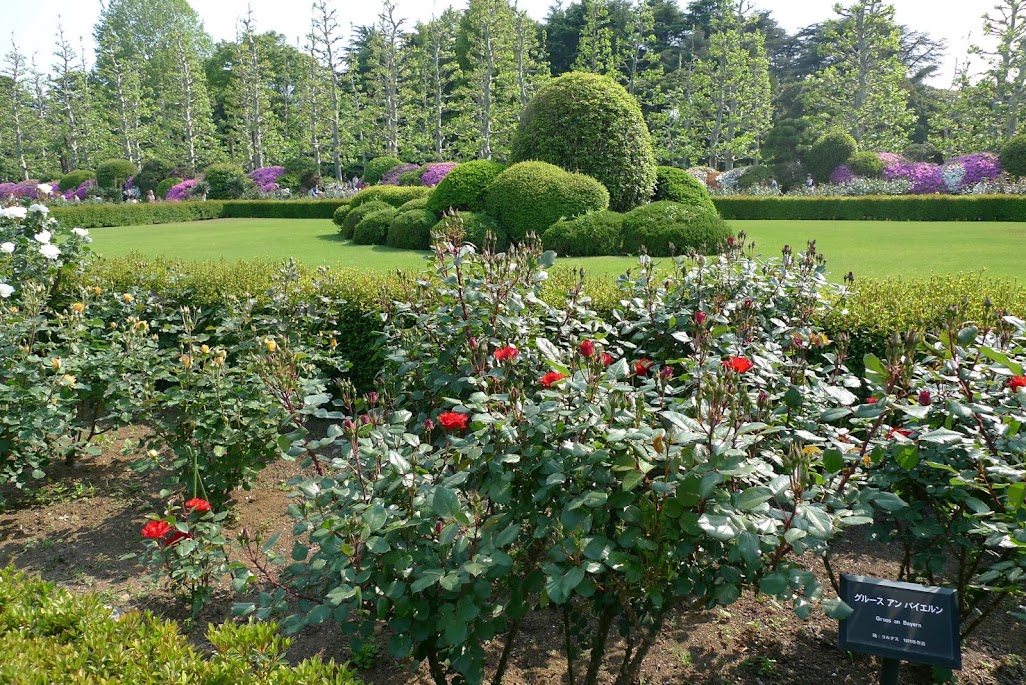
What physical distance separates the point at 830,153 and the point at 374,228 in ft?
67.8

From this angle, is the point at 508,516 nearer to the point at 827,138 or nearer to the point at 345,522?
the point at 345,522

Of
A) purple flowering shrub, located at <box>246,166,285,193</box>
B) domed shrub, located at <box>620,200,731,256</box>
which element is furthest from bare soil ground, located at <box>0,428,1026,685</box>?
purple flowering shrub, located at <box>246,166,285,193</box>

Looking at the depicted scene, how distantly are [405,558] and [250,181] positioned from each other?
29.5m

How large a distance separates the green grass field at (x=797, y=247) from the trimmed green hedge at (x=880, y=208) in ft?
6.26

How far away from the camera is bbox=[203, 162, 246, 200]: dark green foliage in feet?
92.0

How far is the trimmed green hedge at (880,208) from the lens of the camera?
1571 centimetres

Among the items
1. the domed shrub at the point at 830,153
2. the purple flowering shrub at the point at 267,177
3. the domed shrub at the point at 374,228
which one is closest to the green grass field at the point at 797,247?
the domed shrub at the point at 374,228

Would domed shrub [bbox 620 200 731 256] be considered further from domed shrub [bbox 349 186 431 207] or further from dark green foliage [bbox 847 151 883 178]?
dark green foliage [bbox 847 151 883 178]

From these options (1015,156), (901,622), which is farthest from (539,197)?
(1015,156)

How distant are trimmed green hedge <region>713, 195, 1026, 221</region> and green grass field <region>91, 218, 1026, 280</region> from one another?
6.26ft

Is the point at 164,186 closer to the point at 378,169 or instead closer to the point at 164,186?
the point at 164,186

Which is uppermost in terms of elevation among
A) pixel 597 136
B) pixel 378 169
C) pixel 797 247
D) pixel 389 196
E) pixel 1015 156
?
pixel 378 169

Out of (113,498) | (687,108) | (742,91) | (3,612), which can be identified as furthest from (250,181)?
(3,612)

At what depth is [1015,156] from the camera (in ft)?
71.3
